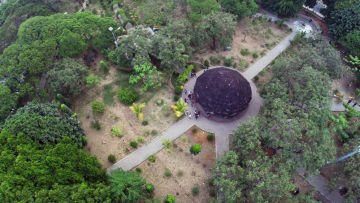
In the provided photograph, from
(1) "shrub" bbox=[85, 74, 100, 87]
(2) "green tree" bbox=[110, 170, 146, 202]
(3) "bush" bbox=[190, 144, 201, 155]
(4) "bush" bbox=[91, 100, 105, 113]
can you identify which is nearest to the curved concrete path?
(3) "bush" bbox=[190, 144, 201, 155]

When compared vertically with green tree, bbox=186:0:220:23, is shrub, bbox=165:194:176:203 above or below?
below

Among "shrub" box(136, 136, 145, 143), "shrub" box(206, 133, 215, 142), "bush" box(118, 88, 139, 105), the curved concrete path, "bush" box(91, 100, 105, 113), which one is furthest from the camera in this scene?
"bush" box(118, 88, 139, 105)

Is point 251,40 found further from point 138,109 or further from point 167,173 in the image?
point 167,173

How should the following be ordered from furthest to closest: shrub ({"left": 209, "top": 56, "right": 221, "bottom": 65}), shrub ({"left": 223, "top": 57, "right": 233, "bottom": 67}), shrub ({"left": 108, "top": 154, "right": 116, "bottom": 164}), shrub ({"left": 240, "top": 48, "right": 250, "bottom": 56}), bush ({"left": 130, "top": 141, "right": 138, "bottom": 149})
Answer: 1. shrub ({"left": 240, "top": 48, "right": 250, "bottom": 56})
2. shrub ({"left": 209, "top": 56, "right": 221, "bottom": 65})
3. shrub ({"left": 223, "top": 57, "right": 233, "bottom": 67})
4. bush ({"left": 130, "top": 141, "right": 138, "bottom": 149})
5. shrub ({"left": 108, "top": 154, "right": 116, "bottom": 164})

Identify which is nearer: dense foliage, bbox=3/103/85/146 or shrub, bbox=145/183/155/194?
dense foliage, bbox=3/103/85/146

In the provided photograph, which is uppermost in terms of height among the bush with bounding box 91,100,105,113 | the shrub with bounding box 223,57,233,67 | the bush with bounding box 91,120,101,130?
the shrub with bounding box 223,57,233,67

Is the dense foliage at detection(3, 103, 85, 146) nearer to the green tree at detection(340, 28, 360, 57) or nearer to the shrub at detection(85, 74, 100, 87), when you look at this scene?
the shrub at detection(85, 74, 100, 87)

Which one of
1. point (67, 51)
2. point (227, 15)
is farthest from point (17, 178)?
point (227, 15)
